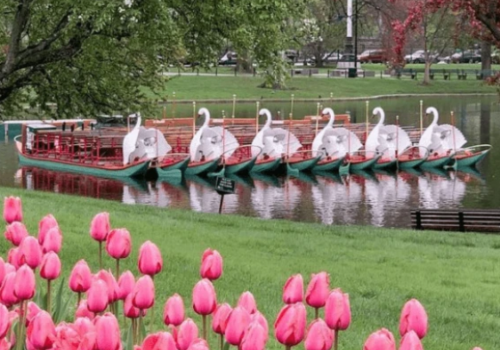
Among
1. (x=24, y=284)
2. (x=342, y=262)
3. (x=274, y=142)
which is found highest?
(x=274, y=142)

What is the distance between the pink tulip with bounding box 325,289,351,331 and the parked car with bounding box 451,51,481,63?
103060 mm

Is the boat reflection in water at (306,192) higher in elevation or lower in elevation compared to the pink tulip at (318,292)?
lower

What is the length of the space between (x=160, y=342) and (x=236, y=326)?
1.08 feet

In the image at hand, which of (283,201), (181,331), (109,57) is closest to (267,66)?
(109,57)

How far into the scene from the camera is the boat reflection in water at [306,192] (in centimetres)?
2289

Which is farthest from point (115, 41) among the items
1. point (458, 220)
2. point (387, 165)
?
point (387, 165)

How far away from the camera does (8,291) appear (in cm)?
327

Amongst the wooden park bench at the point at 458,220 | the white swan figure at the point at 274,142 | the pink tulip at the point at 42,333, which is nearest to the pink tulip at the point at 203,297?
the pink tulip at the point at 42,333

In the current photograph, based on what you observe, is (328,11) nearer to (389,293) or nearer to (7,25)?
(7,25)

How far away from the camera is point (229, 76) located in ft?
229

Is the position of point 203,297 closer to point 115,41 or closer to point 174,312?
point 174,312

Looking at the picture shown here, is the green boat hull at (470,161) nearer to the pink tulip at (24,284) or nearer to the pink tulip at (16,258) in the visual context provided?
the pink tulip at (16,258)

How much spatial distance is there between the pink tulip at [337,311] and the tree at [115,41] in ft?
26.5

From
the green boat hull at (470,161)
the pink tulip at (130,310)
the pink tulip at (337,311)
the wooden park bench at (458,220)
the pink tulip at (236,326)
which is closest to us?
the pink tulip at (236,326)
